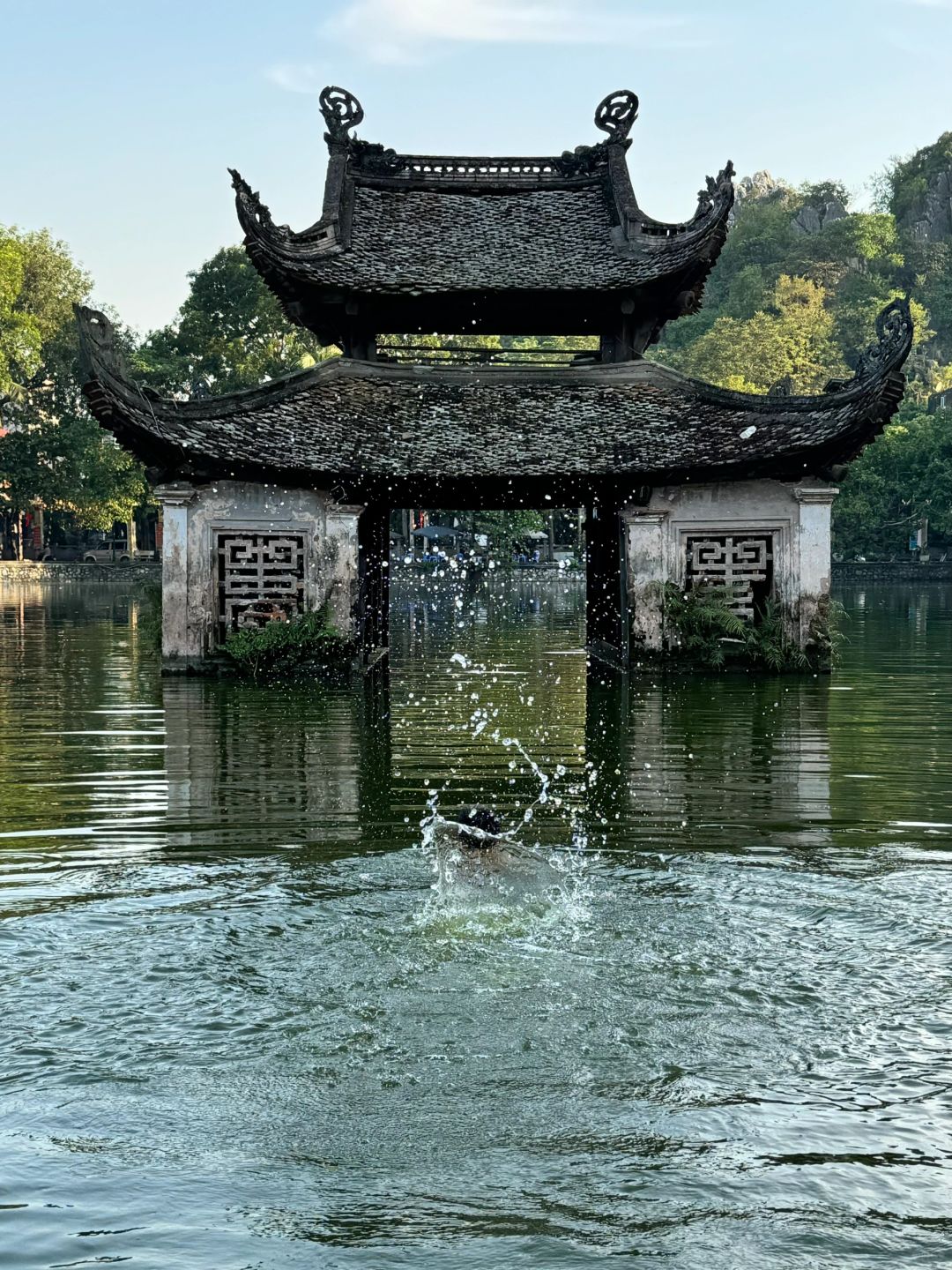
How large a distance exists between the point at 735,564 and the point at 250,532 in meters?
7.23

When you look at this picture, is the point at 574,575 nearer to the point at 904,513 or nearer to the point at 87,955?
the point at 904,513

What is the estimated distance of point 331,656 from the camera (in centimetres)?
2114

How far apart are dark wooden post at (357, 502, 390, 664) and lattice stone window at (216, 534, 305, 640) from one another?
963 millimetres

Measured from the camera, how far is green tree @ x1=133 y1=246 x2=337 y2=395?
5984 centimetres

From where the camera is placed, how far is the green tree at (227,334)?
59844mm

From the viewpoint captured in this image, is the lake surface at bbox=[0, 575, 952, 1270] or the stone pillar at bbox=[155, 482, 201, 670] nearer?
the lake surface at bbox=[0, 575, 952, 1270]

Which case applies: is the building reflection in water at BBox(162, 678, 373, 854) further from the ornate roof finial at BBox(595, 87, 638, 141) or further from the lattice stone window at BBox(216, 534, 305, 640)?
the ornate roof finial at BBox(595, 87, 638, 141)

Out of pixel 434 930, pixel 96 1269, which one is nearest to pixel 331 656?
pixel 434 930

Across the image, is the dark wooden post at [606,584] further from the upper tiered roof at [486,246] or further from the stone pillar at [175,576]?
the stone pillar at [175,576]

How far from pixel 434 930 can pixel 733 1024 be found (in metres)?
1.92

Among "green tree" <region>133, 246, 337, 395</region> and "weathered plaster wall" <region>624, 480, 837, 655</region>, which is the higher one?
"green tree" <region>133, 246, 337, 395</region>

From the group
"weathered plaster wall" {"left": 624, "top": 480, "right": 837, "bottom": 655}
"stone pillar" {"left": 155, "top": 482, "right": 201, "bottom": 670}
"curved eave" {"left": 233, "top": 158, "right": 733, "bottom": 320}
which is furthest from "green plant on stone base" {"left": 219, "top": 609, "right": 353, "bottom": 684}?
"curved eave" {"left": 233, "top": 158, "right": 733, "bottom": 320}

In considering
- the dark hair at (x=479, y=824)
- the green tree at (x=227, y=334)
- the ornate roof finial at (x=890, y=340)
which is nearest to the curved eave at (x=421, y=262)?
the ornate roof finial at (x=890, y=340)

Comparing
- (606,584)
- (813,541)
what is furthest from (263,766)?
(606,584)
